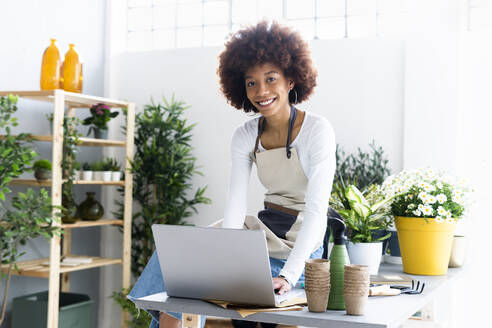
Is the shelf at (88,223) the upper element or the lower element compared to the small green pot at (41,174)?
lower

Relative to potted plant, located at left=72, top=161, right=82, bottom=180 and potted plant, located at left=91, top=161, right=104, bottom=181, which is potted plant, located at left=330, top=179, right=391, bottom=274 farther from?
potted plant, located at left=91, top=161, right=104, bottom=181

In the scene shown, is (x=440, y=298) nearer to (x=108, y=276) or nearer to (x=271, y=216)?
(x=271, y=216)

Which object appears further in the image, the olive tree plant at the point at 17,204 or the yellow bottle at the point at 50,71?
the yellow bottle at the point at 50,71

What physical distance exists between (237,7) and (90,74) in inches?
54.0

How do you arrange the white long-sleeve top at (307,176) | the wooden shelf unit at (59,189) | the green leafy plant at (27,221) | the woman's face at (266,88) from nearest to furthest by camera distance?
the white long-sleeve top at (307,176) → the woman's face at (266,88) → the green leafy plant at (27,221) → the wooden shelf unit at (59,189)

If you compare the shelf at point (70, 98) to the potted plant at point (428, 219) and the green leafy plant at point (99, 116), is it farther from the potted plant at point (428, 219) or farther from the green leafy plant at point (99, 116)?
the potted plant at point (428, 219)

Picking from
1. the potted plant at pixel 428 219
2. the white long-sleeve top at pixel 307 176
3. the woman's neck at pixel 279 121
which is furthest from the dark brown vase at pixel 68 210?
the potted plant at pixel 428 219

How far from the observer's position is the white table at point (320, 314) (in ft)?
5.15

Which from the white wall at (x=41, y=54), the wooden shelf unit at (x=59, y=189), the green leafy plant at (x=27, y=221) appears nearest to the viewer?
the green leafy plant at (x=27, y=221)

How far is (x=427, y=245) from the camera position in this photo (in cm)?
250

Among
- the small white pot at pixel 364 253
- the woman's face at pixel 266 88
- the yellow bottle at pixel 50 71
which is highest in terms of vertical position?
the yellow bottle at pixel 50 71

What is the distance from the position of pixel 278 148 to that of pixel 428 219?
2.31 ft

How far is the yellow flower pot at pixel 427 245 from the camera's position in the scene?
250 centimetres

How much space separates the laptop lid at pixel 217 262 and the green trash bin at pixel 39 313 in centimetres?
256
